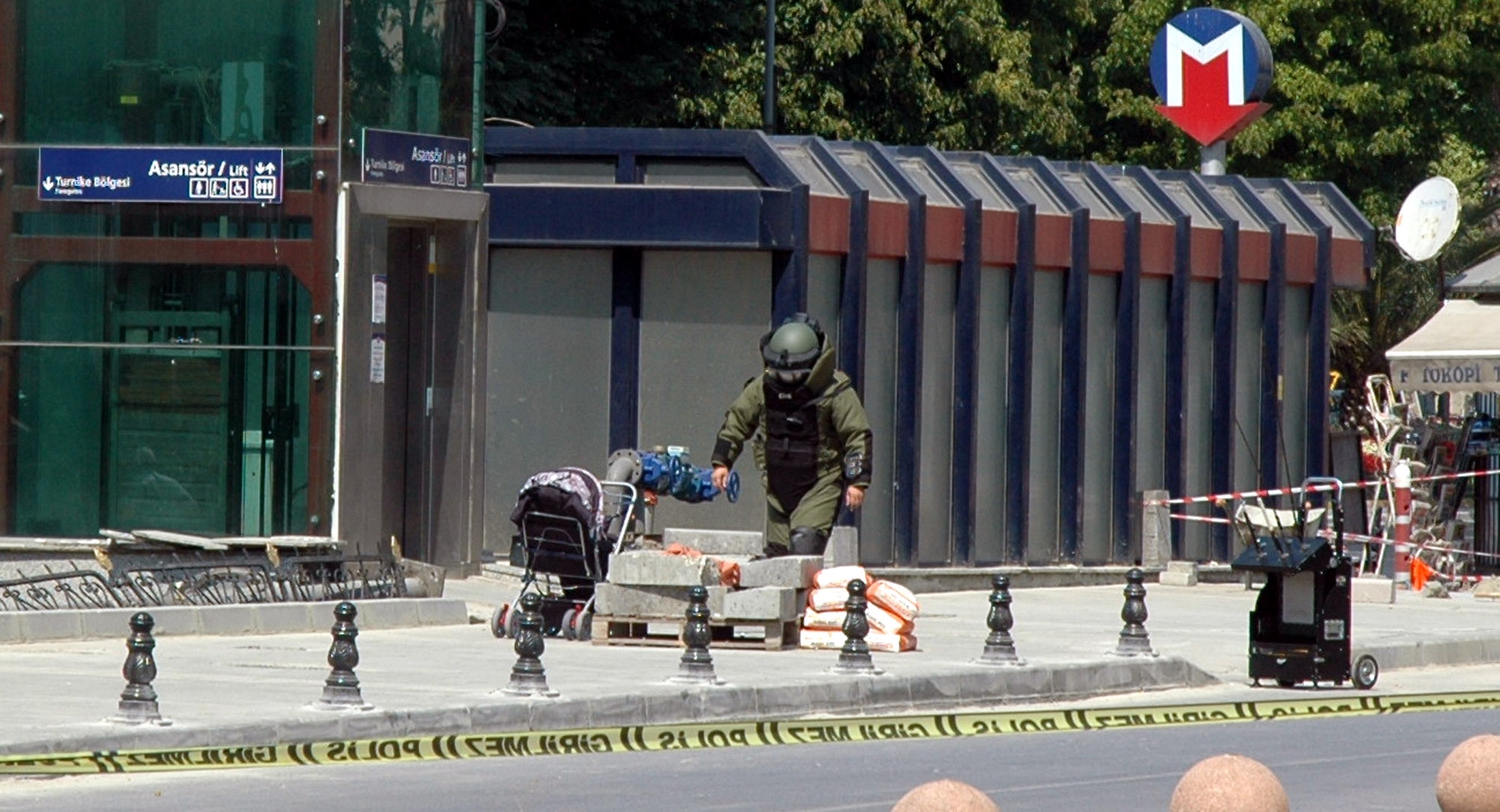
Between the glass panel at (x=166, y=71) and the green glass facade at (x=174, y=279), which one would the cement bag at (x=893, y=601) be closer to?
the green glass facade at (x=174, y=279)

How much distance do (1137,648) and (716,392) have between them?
6321mm

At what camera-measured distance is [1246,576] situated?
83.2 feet

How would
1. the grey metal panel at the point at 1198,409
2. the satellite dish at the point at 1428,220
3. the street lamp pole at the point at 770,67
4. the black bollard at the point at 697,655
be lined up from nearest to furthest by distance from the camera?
1. the black bollard at the point at 697,655
2. the grey metal panel at the point at 1198,409
3. the satellite dish at the point at 1428,220
4. the street lamp pole at the point at 770,67

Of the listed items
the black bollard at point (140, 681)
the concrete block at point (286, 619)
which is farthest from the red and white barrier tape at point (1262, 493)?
the black bollard at point (140, 681)

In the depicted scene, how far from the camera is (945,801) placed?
7.12 metres

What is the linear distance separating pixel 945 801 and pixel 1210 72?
75.0 feet

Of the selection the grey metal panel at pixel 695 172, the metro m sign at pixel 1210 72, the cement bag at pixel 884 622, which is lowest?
the cement bag at pixel 884 622

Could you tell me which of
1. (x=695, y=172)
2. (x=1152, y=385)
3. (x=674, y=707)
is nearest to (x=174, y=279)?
(x=695, y=172)

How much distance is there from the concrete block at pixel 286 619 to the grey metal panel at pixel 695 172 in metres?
6.26

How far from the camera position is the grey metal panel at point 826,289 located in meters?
21.9

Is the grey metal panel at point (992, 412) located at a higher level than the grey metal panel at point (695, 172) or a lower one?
lower

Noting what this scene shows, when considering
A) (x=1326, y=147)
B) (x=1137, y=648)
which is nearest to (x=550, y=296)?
(x=1137, y=648)

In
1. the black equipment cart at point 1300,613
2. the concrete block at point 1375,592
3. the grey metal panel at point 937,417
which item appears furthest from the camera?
the concrete block at point 1375,592

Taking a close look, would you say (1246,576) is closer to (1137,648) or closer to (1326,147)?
(1137,648)
